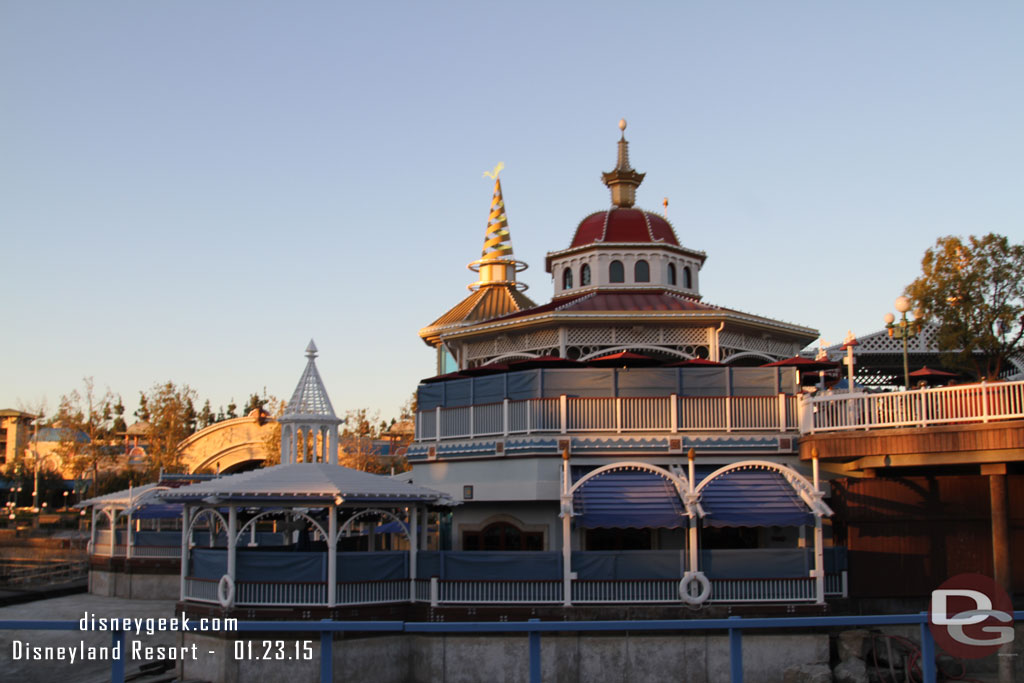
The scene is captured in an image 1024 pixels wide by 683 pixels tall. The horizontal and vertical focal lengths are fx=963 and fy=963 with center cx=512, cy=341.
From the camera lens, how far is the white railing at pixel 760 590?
22.8 meters

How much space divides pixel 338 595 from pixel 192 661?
3780 millimetres

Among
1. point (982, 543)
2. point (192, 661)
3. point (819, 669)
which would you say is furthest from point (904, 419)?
point (192, 661)

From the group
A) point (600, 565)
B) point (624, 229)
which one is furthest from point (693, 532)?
point (624, 229)

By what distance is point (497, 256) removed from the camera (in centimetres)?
4928

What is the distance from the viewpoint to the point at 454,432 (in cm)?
2864

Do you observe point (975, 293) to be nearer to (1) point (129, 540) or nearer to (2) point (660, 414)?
(2) point (660, 414)

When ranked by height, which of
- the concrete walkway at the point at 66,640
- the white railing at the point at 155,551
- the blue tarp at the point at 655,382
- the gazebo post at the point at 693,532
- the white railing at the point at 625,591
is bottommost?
the concrete walkway at the point at 66,640

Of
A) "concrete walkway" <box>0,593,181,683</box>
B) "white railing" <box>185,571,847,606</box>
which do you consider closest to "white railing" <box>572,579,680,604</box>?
"white railing" <box>185,571,847,606</box>

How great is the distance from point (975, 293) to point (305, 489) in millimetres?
21694

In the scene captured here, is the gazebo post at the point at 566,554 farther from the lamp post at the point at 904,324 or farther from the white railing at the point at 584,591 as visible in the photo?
the lamp post at the point at 904,324

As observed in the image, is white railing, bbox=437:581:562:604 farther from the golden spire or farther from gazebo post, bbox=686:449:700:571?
the golden spire

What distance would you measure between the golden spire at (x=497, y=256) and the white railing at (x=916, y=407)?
2477 centimetres

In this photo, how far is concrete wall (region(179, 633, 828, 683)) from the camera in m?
21.7

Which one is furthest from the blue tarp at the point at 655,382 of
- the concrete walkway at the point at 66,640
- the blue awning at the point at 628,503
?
the concrete walkway at the point at 66,640
